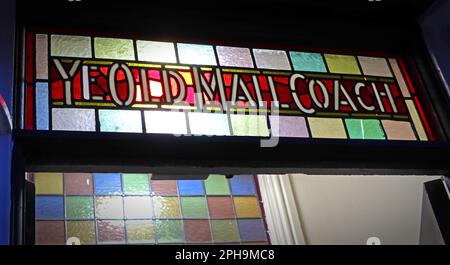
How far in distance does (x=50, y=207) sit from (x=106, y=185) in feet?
1.18

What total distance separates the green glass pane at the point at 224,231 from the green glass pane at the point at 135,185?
0.47 metres

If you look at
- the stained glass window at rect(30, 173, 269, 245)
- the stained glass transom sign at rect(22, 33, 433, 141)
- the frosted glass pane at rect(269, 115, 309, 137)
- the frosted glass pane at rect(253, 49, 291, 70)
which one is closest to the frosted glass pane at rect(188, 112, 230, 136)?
the stained glass transom sign at rect(22, 33, 433, 141)

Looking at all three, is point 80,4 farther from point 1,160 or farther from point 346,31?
point 346,31

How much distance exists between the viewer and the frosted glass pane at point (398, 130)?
6.79ft

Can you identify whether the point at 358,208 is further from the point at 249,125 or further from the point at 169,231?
the point at 249,125

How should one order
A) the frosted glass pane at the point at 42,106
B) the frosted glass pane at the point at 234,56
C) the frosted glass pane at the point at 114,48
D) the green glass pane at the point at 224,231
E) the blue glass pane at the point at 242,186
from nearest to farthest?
the frosted glass pane at the point at 42,106, the frosted glass pane at the point at 114,48, the frosted glass pane at the point at 234,56, the green glass pane at the point at 224,231, the blue glass pane at the point at 242,186

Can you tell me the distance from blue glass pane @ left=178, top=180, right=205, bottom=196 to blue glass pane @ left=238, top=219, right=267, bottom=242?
12.7 inches

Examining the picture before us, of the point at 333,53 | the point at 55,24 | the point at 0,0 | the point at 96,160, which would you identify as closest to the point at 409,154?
the point at 333,53

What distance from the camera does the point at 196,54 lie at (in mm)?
2102

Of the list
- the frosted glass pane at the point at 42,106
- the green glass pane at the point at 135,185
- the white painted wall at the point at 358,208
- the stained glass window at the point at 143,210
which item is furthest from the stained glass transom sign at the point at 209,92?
the green glass pane at the point at 135,185

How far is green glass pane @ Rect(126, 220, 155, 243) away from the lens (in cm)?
326

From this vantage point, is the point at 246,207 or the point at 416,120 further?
the point at 246,207

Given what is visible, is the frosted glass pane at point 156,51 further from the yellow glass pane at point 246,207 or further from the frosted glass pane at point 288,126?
the yellow glass pane at point 246,207

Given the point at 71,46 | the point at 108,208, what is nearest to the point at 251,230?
the point at 108,208
